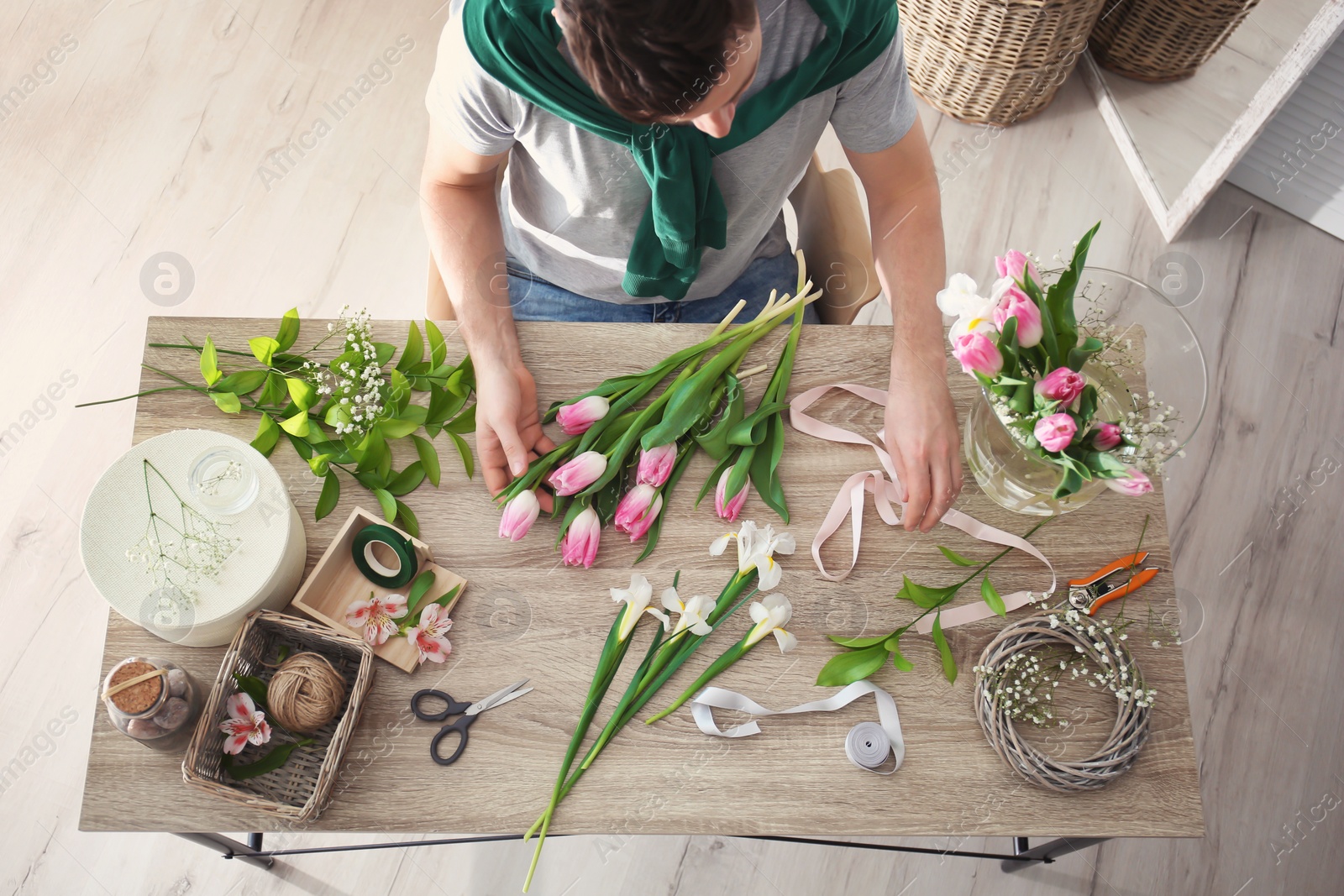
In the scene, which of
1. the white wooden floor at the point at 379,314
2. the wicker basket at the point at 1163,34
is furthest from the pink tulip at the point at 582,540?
the wicker basket at the point at 1163,34

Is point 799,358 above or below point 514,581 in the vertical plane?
above

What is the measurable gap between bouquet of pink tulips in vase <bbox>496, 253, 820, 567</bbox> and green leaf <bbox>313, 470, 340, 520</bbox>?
210 millimetres

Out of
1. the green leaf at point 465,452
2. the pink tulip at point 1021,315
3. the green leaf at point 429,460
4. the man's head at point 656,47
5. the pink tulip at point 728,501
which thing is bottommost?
the green leaf at point 429,460

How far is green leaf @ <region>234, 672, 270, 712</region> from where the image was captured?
97 cm

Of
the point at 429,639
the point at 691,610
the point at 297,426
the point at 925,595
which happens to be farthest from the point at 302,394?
the point at 925,595

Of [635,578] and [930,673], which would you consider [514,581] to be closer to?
[635,578]

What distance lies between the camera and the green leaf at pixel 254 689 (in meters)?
0.97

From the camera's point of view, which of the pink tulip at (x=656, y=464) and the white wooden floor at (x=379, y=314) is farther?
the white wooden floor at (x=379, y=314)

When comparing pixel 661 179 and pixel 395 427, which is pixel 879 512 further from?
pixel 395 427

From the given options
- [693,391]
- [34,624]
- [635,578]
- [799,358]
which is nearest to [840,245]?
[799,358]

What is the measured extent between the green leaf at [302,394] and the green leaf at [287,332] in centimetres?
7

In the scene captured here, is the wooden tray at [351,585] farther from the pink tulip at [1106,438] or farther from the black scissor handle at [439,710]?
the pink tulip at [1106,438]

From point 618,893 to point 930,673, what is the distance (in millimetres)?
1047

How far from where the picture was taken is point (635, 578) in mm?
1027
